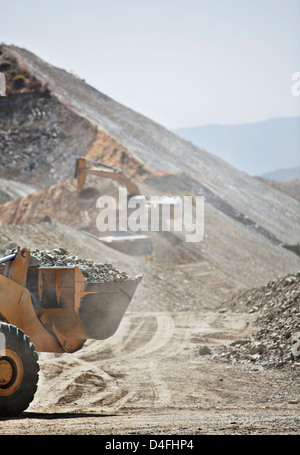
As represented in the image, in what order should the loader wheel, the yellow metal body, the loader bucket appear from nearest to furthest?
the loader wheel < the yellow metal body < the loader bucket

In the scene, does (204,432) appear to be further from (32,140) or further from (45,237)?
(32,140)

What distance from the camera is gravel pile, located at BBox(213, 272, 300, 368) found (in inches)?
440

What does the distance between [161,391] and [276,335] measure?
355 centimetres

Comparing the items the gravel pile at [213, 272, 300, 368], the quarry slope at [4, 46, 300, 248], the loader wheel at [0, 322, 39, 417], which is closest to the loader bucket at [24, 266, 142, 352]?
the loader wheel at [0, 322, 39, 417]

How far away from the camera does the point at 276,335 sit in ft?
39.6

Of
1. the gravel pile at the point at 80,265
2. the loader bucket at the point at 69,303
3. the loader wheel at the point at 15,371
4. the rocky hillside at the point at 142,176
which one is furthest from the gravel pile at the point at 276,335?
the rocky hillside at the point at 142,176

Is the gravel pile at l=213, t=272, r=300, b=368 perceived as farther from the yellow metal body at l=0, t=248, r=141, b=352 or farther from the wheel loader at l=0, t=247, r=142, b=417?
the yellow metal body at l=0, t=248, r=141, b=352

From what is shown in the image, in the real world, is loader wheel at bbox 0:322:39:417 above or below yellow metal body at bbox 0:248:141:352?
below

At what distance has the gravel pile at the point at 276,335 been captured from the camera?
1119cm

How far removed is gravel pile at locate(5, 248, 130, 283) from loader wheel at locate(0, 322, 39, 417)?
1.20 meters

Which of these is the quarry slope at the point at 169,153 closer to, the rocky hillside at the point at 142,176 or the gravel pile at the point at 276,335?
the rocky hillside at the point at 142,176

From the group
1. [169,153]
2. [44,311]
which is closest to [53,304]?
[44,311]

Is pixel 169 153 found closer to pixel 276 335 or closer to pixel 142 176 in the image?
pixel 142 176

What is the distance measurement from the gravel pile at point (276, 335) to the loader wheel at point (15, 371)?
5296mm
